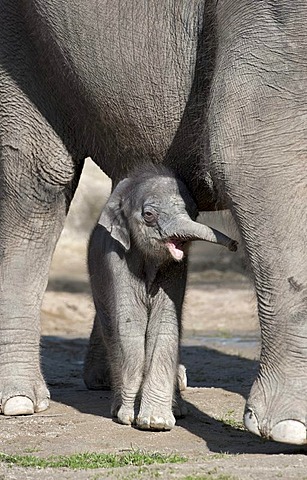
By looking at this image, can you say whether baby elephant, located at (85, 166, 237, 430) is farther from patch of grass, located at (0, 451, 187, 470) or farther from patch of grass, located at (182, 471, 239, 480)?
patch of grass, located at (182, 471, 239, 480)

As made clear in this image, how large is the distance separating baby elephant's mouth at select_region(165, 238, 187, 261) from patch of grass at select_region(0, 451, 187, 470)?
0.90 metres

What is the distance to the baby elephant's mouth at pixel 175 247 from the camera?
6238mm

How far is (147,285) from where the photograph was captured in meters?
6.47

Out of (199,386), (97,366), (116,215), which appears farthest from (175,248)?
(199,386)

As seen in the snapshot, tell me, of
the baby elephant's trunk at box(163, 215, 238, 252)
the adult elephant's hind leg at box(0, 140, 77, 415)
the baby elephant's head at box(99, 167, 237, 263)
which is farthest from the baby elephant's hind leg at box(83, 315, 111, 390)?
the baby elephant's trunk at box(163, 215, 238, 252)

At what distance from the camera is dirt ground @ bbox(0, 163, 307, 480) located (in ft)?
17.7

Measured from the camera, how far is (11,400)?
697 cm

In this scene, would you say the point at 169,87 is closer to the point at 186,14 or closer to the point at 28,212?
the point at 186,14

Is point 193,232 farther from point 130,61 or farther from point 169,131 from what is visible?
point 130,61

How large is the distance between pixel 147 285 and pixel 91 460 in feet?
3.44

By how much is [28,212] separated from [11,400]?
0.95 metres

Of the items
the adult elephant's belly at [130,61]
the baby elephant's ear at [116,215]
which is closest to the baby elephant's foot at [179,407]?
the baby elephant's ear at [116,215]

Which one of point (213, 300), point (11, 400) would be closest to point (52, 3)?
point (11, 400)

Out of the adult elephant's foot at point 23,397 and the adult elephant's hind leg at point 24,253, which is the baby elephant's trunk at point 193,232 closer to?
the adult elephant's hind leg at point 24,253
